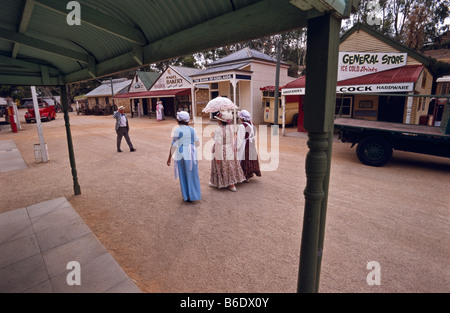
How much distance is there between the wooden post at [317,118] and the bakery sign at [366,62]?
442 inches

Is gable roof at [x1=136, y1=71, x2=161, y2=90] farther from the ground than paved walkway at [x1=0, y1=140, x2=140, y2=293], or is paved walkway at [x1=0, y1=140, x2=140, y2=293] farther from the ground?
gable roof at [x1=136, y1=71, x2=161, y2=90]

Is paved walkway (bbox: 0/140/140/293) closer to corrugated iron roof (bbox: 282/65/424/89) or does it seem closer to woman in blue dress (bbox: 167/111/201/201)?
woman in blue dress (bbox: 167/111/201/201)

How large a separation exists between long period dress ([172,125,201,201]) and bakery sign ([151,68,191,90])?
1817 centimetres

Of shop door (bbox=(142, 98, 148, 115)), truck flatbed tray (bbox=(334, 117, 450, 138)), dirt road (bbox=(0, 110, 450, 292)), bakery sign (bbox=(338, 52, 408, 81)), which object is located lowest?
dirt road (bbox=(0, 110, 450, 292))

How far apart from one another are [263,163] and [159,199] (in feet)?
12.4

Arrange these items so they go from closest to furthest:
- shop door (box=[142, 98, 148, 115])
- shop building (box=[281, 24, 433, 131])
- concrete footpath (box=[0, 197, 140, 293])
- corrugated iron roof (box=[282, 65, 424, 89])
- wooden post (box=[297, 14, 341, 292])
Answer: wooden post (box=[297, 14, 341, 292]) → concrete footpath (box=[0, 197, 140, 293]) → corrugated iron roof (box=[282, 65, 424, 89]) → shop building (box=[281, 24, 433, 131]) → shop door (box=[142, 98, 148, 115])

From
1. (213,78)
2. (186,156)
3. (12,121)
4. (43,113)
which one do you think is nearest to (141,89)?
(43,113)

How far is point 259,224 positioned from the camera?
13.3 ft

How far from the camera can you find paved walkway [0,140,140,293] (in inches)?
107

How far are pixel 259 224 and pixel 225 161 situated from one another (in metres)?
1.83

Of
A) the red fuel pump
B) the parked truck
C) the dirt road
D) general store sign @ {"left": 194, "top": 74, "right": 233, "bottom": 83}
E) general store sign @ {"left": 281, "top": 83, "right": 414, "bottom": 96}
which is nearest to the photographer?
the dirt road

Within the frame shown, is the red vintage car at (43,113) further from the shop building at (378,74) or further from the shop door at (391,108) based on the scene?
the shop door at (391,108)

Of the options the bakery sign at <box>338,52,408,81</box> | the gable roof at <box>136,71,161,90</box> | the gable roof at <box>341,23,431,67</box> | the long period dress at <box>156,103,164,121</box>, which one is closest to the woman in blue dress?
the bakery sign at <box>338,52,408,81</box>

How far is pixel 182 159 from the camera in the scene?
190 inches
